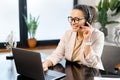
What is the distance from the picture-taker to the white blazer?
1.76 m

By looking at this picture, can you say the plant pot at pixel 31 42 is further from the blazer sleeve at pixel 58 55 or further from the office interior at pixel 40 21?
the blazer sleeve at pixel 58 55

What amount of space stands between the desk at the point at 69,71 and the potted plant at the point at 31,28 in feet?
4.70

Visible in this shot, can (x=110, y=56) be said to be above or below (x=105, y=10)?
below

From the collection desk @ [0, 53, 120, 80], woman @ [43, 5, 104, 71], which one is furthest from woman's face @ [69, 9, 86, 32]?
desk @ [0, 53, 120, 80]

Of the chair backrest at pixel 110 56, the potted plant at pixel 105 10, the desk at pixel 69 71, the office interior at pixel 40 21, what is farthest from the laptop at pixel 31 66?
the potted plant at pixel 105 10

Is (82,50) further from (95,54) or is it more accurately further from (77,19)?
(77,19)

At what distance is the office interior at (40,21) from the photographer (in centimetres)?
327

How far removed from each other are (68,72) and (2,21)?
1952mm

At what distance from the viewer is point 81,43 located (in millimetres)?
1952

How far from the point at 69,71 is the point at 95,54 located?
29 centimetres

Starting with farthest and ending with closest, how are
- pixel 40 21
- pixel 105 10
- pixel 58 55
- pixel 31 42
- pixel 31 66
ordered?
1. pixel 40 21
2. pixel 31 42
3. pixel 105 10
4. pixel 58 55
5. pixel 31 66

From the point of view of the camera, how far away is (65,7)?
363cm

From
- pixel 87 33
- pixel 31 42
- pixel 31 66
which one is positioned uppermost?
pixel 87 33

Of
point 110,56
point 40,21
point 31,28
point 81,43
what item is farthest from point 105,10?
point 81,43
